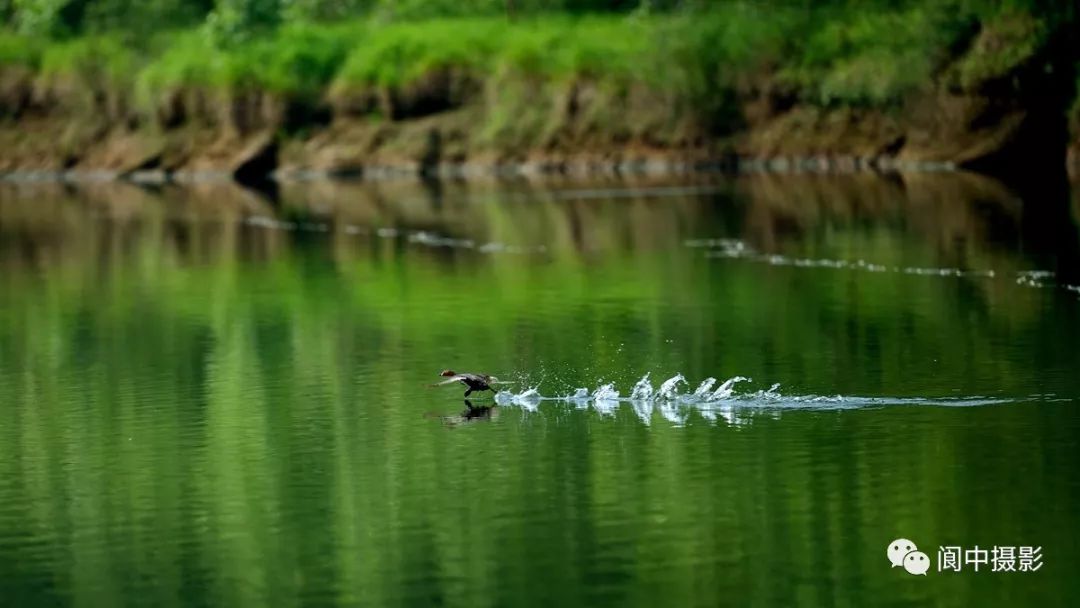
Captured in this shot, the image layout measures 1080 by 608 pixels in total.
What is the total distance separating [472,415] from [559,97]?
2140 inches

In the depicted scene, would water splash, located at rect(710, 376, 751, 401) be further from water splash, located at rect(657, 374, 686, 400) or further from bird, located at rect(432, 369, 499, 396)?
bird, located at rect(432, 369, 499, 396)

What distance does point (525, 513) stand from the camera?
50.8ft

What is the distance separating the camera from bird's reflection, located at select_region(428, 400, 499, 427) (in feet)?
63.8

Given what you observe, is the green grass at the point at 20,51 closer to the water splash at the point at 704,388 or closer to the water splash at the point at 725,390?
the water splash at the point at 704,388

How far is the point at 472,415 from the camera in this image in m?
19.8

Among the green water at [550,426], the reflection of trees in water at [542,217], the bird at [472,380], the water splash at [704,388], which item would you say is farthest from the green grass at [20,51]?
the water splash at [704,388]

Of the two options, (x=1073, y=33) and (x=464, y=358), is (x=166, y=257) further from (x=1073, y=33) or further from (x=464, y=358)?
(x=1073, y=33)

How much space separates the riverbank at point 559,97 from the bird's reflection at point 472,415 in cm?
3861

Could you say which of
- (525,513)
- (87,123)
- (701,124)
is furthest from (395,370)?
(87,123)

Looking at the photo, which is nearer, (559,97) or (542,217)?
(542,217)

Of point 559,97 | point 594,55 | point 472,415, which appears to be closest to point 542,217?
point 559,97

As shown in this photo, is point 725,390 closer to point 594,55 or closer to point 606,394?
point 606,394

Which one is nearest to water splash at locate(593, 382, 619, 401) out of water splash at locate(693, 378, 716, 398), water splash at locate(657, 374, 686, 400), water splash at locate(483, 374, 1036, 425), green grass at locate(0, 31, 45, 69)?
water splash at locate(483, 374, 1036, 425)

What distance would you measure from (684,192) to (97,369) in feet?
106
